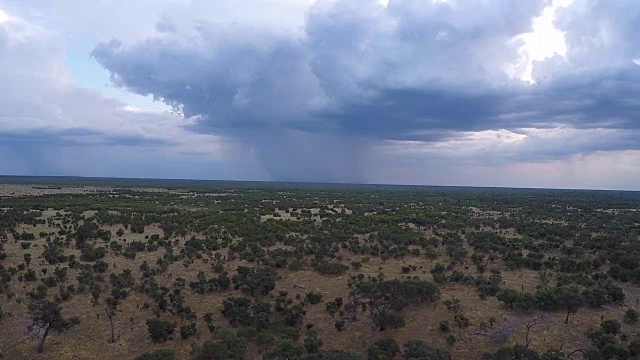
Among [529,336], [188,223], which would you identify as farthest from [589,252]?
[188,223]

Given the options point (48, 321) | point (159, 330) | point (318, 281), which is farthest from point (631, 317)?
point (48, 321)

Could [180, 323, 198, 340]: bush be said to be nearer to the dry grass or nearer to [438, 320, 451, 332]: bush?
the dry grass

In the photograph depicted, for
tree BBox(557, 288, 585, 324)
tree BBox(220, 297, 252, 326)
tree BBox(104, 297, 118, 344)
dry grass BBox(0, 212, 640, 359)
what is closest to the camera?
dry grass BBox(0, 212, 640, 359)

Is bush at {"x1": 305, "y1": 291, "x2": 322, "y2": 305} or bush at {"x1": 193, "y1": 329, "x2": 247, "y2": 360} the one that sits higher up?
bush at {"x1": 305, "y1": 291, "x2": 322, "y2": 305}

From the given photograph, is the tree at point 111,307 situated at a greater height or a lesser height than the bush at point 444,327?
greater

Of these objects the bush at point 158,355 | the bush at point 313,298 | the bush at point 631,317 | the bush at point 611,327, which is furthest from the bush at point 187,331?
the bush at point 631,317

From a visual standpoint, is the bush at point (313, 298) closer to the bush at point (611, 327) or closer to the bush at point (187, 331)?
the bush at point (187, 331)

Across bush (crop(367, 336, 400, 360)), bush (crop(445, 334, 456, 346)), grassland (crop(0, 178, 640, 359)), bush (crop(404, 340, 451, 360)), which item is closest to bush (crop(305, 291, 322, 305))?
grassland (crop(0, 178, 640, 359))

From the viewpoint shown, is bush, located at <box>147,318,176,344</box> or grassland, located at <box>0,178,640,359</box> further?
grassland, located at <box>0,178,640,359</box>
